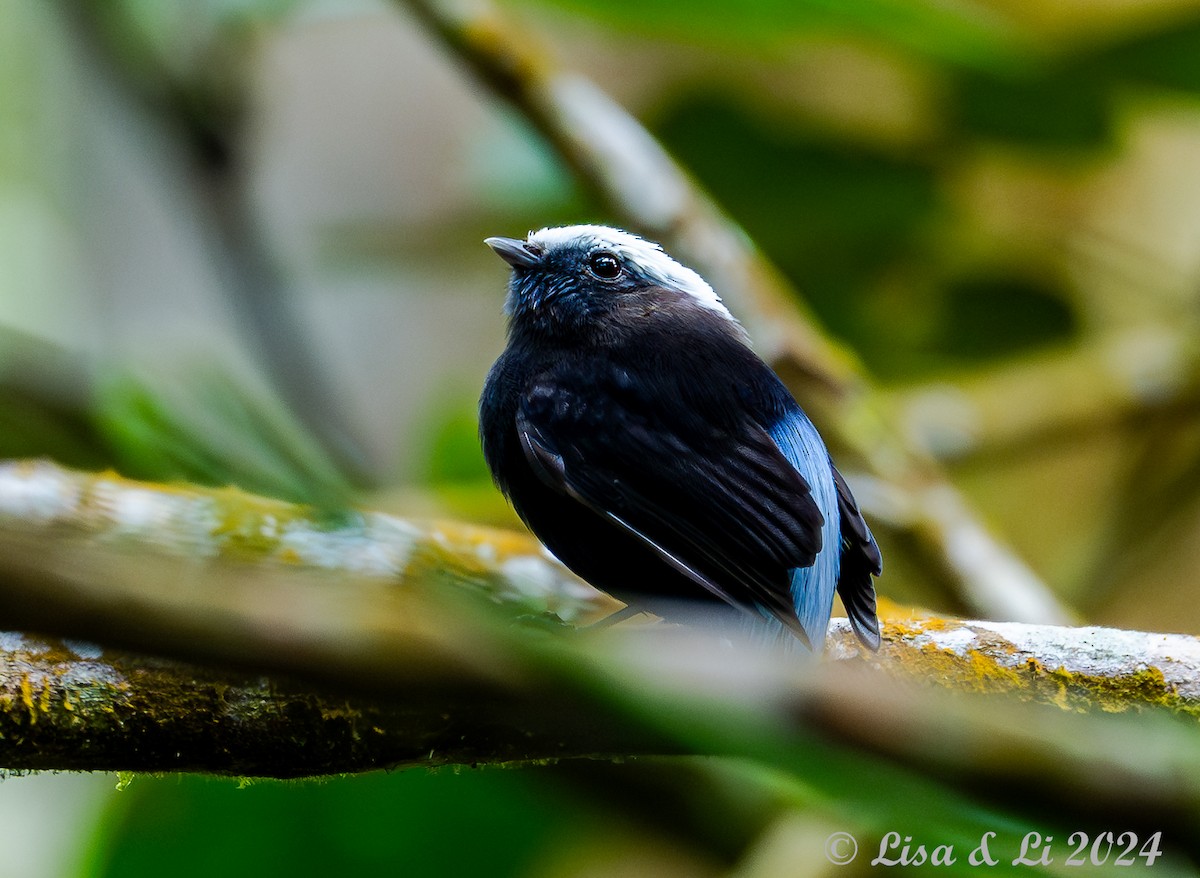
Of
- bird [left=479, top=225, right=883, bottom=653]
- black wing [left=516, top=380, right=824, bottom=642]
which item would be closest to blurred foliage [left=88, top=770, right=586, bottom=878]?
bird [left=479, top=225, right=883, bottom=653]

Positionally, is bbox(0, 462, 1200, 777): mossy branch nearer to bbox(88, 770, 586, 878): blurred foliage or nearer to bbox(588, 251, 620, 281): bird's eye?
bbox(588, 251, 620, 281): bird's eye

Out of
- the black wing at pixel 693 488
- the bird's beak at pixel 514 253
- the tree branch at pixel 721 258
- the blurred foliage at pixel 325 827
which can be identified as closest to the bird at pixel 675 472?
the black wing at pixel 693 488

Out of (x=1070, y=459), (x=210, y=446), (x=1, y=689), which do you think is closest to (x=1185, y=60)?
(x=1070, y=459)

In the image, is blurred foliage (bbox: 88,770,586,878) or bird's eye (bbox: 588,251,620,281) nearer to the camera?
bird's eye (bbox: 588,251,620,281)

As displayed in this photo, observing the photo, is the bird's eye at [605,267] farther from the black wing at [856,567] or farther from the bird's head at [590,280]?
Result: the black wing at [856,567]

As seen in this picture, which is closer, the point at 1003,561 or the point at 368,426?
the point at 1003,561

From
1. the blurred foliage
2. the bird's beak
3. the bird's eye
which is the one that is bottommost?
the blurred foliage

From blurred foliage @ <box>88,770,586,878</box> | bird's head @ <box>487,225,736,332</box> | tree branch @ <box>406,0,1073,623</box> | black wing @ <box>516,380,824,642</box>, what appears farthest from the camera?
tree branch @ <box>406,0,1073,623</box>

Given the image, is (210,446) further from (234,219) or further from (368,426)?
(368,426)
